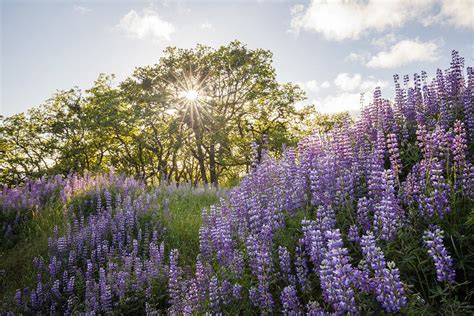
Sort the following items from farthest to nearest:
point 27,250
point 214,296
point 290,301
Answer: point 27,250 → point 214,296 → point 290,301

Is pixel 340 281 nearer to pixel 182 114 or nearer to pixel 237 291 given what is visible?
pixel 237 291

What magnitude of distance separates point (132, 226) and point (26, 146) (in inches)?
1420

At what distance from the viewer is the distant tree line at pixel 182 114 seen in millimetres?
28953

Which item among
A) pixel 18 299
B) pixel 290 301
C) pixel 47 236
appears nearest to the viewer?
pixel 290 301

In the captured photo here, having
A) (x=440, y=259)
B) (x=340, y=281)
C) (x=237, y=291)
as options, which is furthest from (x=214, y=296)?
(x=440, y=259)

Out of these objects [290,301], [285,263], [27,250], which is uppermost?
[285,263]

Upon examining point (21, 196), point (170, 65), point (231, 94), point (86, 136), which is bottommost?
point (21, 196)

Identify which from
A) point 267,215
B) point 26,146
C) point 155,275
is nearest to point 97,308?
point 155,275

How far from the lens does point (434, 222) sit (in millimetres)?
3521

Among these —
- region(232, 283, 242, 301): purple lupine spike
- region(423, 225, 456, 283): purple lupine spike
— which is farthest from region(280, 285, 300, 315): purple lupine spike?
region(423, 225, 456, 283): purple lupine spike

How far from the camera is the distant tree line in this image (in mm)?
28953

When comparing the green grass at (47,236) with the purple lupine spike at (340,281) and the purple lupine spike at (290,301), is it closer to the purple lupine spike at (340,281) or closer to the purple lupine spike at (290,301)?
the purple lupine spike at (290,301)

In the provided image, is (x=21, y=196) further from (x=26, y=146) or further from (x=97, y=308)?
(x=26, y=146)

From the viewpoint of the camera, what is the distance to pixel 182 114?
3009 cm
